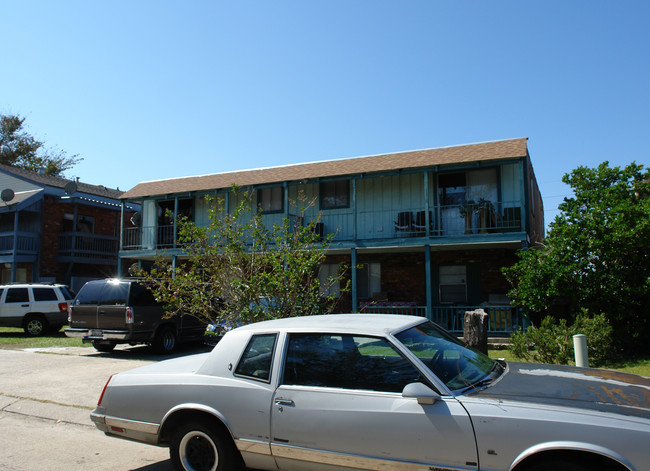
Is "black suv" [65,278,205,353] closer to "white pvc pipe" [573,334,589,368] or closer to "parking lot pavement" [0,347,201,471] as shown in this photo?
"parking lot pavement" [0,347,201,471]

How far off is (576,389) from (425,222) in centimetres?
1193

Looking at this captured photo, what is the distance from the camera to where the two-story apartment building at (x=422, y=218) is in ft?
47.4

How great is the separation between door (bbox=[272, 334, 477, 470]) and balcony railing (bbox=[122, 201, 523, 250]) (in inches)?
407

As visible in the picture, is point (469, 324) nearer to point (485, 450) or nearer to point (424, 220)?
point (485, 450)

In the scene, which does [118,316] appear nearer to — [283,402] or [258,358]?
[258,358]

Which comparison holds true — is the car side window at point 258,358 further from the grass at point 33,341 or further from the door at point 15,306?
the door at point 15,306

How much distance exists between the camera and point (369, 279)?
17.2 metres

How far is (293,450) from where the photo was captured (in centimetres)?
369

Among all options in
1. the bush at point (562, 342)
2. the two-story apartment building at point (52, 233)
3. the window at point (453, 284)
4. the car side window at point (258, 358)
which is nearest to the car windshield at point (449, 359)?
the car side window at point (258, 358)

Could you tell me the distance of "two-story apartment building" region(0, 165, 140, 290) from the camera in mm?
22719

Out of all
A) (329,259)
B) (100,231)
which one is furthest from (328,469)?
(100,231)

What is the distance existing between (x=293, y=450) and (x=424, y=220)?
41.7ft

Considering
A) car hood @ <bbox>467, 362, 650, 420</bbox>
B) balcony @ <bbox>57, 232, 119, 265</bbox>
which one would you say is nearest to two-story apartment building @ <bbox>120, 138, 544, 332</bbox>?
balcony @ <bbox>57, 232, 119, 265</bbox>

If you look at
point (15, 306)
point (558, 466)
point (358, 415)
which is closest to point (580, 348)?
point (558, 466)
